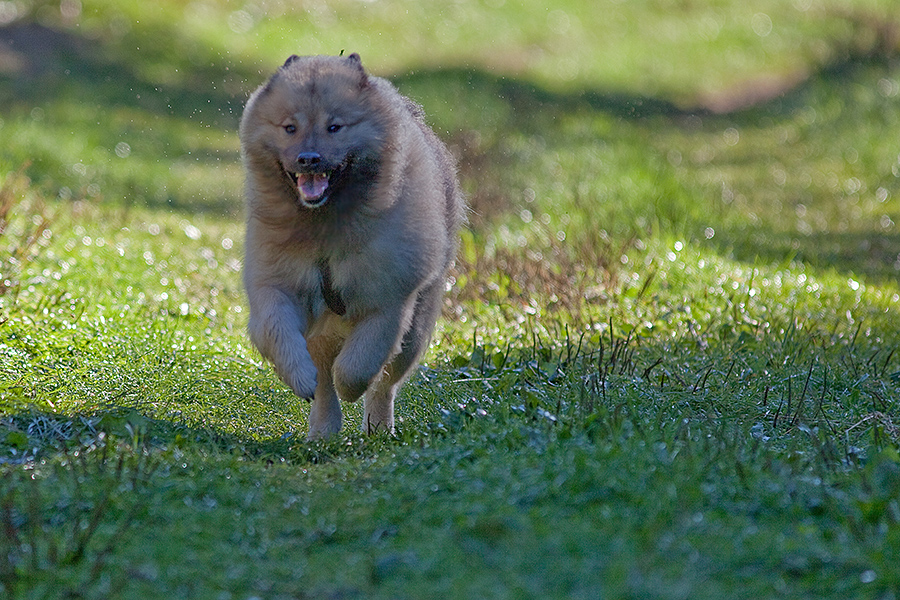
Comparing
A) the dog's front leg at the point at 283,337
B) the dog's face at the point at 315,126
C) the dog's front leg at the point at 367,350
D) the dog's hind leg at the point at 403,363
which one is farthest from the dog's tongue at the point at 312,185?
the dog's hind leg at the point at 403,363

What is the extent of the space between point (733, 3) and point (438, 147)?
16.4m

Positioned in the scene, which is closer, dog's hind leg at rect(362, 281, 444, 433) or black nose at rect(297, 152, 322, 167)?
black nose at rect(297, 152, 322, 167)

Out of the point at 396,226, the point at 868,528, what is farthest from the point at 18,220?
the point at 868,528

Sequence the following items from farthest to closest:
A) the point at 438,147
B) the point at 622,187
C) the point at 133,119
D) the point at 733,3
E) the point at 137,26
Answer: the point at 733,3
the point at 137,26
the point at 133,119
the point at 622,187
the point at 438,147

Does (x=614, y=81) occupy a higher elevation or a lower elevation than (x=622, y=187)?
higher

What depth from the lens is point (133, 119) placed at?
38.8 ft

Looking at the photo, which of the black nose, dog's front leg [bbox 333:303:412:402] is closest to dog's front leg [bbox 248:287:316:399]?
dog's front leg [bbox 333:303:412:402]

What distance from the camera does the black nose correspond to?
4.33 metres

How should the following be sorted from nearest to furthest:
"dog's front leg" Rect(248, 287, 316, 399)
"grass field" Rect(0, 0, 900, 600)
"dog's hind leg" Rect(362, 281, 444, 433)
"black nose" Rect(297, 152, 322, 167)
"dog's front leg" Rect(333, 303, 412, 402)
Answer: "grass field" Rect(0, 0, 900, 600), "black nose" Rect(297, 152, 322, 167), "dog's front leg" Rect(248, 287, 316, 399), "dog's front leg" Rect(333, 303, 412, 402), "dog's hind leg" Rect(362, 281, 444, 433)

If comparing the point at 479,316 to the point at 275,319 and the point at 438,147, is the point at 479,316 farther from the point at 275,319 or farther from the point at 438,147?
the point at 275,319

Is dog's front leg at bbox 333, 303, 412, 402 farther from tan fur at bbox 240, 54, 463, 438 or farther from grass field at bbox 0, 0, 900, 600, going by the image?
grass field at bbox 0, 0, 900, 600

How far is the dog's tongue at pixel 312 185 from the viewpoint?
4394mm

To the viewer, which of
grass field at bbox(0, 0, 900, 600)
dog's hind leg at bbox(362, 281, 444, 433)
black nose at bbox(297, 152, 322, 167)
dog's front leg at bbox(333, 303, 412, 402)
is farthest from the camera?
dog's hind leg at bbox(362, 281, 444, 433)

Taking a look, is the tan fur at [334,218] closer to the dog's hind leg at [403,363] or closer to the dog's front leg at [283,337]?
the dog's front leg at [283,337]
